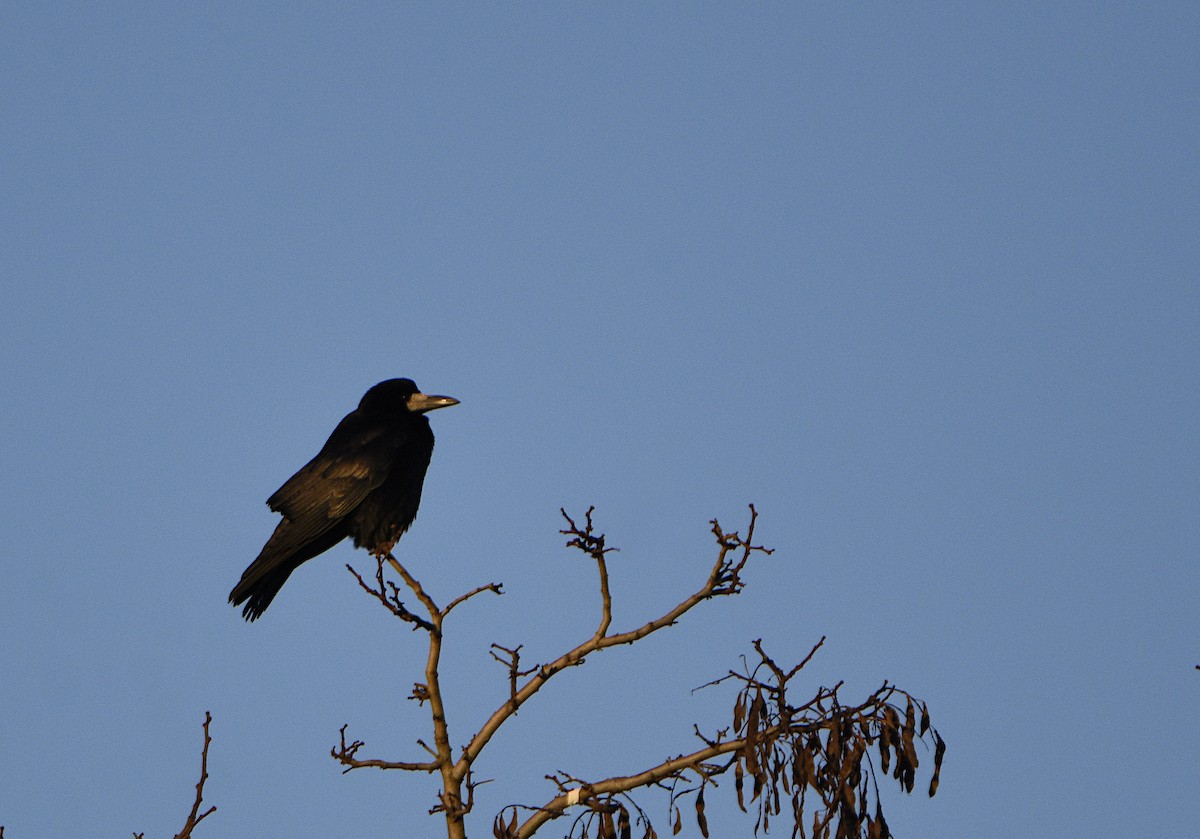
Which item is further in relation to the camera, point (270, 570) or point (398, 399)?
point (398, 399)

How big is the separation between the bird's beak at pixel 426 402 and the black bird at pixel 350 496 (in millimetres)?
212

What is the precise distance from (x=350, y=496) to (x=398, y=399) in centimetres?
155

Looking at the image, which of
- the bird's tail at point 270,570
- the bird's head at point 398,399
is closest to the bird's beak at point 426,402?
the bird's head at point 398,399

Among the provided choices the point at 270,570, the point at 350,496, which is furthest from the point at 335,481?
the point at 270,570

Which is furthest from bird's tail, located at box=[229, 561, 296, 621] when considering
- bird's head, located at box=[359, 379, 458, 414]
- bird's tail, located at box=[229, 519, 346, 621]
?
bird's head, located at box=[359, 379, 458, 414]

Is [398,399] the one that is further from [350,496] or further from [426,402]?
[350,496]

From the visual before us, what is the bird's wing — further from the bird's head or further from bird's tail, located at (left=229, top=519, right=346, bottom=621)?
the bird's head

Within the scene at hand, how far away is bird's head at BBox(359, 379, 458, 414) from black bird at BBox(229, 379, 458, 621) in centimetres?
18

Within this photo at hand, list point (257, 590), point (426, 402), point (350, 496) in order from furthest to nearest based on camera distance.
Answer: point (426, 402)
point (350, 496)
point (257, 590)

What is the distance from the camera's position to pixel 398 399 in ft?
44.6

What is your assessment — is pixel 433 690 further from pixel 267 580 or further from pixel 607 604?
pixel 267 580

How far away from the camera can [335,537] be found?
12555 mm

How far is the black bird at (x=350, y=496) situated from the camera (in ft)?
38.3

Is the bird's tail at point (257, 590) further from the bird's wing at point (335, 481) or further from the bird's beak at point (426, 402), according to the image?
the bird's beak at point (426, 402)
